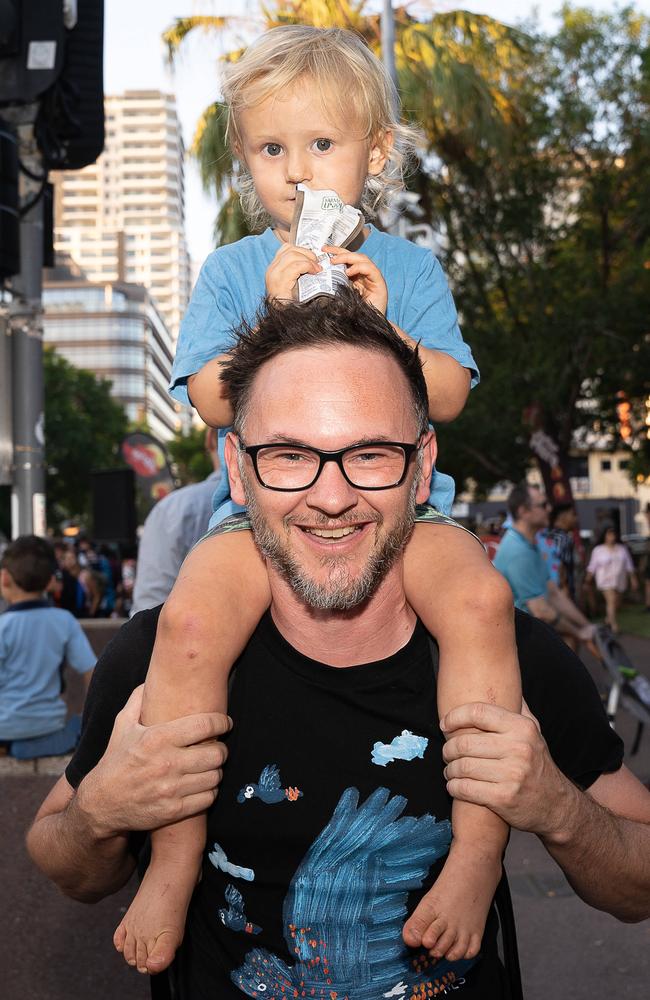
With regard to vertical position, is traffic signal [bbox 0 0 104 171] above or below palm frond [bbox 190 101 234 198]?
below

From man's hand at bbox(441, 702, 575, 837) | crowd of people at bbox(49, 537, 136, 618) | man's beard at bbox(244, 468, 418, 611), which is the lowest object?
crowd of people at bbox(49, 537, 136, 618)

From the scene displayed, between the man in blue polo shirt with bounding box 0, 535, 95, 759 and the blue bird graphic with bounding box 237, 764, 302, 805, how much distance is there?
4720 millimetres

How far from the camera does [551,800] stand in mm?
1980

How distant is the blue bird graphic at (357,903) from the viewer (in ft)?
6.74

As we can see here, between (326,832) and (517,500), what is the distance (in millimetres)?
7584

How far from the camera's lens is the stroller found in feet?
27.7

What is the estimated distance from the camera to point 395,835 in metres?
2.07

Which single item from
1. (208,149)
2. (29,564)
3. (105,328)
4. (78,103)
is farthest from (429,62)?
(105,328)

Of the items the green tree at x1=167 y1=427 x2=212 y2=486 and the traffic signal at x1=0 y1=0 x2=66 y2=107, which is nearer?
the traffic signal at x1=0 y1=0 x2=66 y2=107

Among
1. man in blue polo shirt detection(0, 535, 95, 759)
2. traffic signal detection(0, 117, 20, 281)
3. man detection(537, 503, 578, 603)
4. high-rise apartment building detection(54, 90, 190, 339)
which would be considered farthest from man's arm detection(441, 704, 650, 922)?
high-rise apartment building detection(54, 90, 190, 339)

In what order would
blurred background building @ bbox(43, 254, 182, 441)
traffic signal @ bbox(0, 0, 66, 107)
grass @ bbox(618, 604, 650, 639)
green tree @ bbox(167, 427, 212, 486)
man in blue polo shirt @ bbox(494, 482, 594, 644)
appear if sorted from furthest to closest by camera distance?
blurred background building @ bbox(43, 254, 182, 441) → green tree @ bbox(167, 427, 212, 486) → grass @ bbox(618, 604, 650, 639) → man in blue polo shirt @ bbox(494, 482, 594, 644) → traffic signal @ bbox(0, 0, 66, 107)

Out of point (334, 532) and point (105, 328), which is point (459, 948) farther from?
point (105, 328)

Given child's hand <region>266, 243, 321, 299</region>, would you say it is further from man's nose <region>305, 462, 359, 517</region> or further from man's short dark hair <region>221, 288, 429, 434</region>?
man's nose <region>305, 462, 359, 517</region>

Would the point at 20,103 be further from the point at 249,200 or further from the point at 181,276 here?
the point at 181,276
